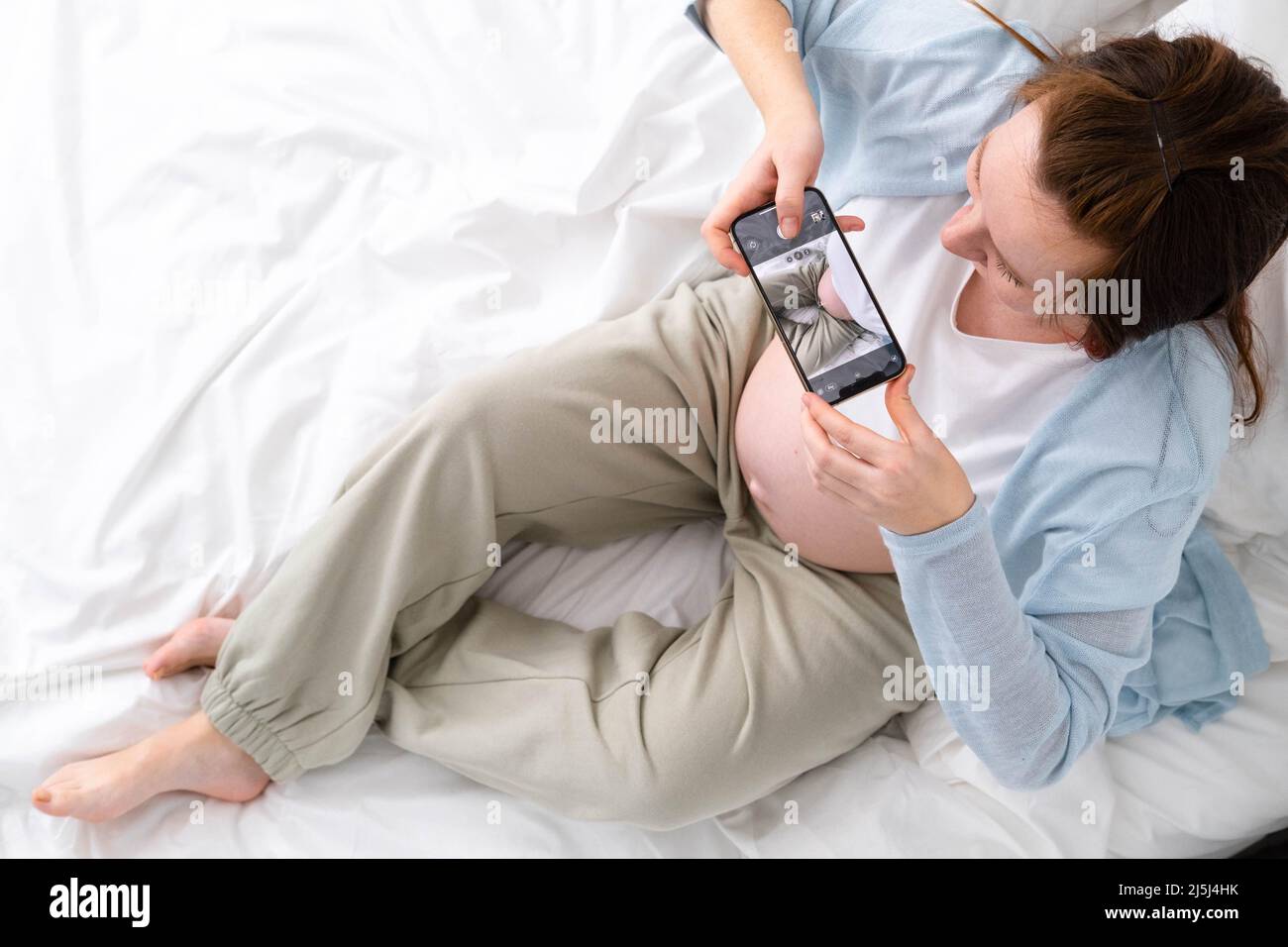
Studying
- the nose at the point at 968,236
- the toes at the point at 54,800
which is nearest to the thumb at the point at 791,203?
the nose at the point at 968,236

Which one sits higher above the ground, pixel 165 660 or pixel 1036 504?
pixel 1036 504

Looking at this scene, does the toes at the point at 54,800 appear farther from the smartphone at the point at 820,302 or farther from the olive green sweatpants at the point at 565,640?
the smartphone at the point at 820,302

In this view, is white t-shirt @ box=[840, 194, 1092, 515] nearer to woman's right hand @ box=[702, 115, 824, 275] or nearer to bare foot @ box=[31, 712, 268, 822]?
woman's right hand @ box=[702, 115, 824, 275]

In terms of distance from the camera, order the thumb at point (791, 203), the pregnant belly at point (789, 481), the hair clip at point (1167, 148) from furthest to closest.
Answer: the pregnant belly at point (789, 481)
the thumb at point (791, 203)
the hair clip at point (1167, 148)

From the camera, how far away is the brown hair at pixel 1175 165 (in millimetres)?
769

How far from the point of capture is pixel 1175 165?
77 centimetres

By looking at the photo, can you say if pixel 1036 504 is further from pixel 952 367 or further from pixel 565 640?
pixel 565 640

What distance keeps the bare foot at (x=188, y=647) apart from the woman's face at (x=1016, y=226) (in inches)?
32.6

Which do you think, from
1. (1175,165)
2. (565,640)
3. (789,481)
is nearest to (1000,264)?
(1175,165)

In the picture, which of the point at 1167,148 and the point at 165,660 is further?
the point at 165,660

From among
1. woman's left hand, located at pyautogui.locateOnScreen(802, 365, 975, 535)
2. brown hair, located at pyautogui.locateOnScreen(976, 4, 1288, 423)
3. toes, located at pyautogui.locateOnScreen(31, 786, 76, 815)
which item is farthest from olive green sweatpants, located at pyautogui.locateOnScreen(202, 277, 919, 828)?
brown hair, located at pyautogui.locateOnScreen(976, 4, 1288, 423)

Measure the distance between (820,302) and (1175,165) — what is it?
0.91 feet
